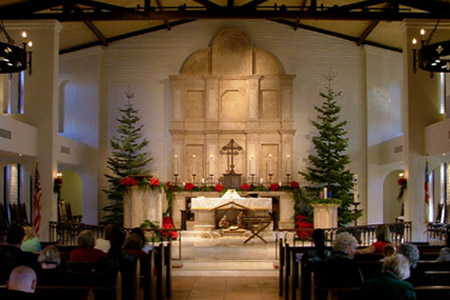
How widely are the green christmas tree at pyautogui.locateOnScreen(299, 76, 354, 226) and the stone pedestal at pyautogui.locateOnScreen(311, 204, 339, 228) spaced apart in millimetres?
1668

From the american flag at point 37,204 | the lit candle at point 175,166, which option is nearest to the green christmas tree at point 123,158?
the lit candle at point 175,166

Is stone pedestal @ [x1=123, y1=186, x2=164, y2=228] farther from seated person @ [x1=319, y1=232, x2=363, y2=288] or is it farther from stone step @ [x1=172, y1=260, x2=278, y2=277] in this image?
seated person @ [x1=319, y1=232, x2=363, y2=288]

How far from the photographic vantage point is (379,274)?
20.6ft

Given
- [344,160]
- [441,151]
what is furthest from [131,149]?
[441,151]

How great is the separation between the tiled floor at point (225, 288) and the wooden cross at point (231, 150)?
688cm

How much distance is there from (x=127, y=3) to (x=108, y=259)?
10.9 metres

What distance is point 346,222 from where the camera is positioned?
16.5 m

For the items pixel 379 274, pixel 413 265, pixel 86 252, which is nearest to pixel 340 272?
pixel 379 274

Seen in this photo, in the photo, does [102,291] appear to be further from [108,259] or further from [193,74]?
[193,74]

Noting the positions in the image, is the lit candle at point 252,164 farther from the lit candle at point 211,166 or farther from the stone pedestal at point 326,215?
the stone pedestal at point 326,215

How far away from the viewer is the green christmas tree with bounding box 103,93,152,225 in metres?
17.0

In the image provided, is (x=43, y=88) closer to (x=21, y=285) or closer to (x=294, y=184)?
(x=294, y=184)

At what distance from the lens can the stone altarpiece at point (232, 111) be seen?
59.5 ft

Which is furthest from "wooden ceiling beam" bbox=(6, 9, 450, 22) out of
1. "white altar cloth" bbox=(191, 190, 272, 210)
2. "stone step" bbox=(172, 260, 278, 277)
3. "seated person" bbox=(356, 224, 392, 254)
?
"seated person" bbox=(356, 224, 392, 254)
